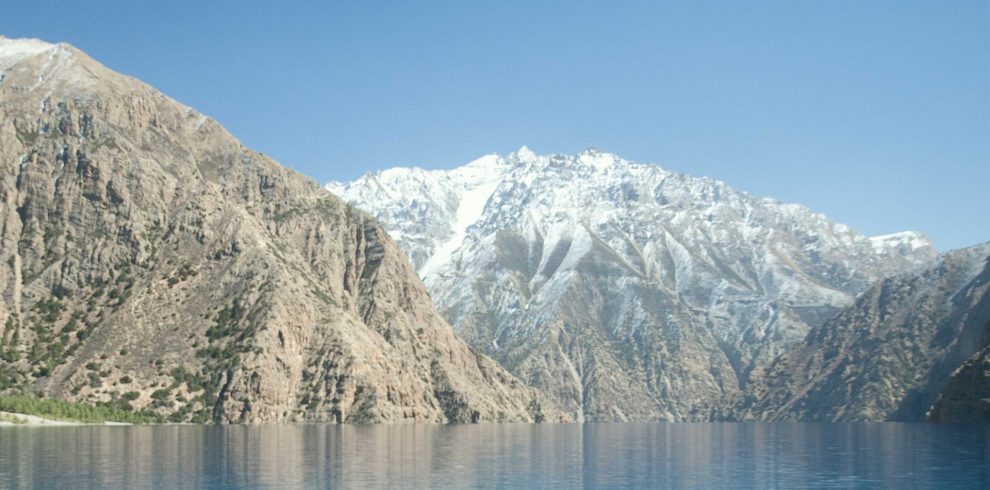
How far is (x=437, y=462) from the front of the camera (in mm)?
125312

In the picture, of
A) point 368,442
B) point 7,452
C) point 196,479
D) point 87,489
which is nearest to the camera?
point 87,489

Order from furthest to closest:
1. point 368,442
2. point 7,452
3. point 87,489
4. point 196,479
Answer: point 368,442
point 7,452
point 196,479
point 87,489

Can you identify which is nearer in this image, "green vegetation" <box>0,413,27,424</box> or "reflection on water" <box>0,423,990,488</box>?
"reflection on water" <box>0,423,990,488</box>

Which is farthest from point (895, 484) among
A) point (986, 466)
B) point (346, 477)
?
point (346, 477)

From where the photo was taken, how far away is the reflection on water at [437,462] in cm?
10038

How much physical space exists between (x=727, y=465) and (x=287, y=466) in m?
53.0

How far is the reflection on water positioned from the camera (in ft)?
329

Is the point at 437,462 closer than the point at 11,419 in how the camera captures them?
Yes

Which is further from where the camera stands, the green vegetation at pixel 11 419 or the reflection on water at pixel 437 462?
the green vegetation at pixel 11 419

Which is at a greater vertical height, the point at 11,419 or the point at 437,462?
the point at 437,462

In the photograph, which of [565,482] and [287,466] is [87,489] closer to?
[287,466]

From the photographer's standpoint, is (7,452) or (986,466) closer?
(986,466)

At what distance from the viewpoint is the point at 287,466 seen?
374ft

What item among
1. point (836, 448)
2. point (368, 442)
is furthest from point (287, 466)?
point (836, 448)
